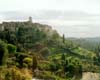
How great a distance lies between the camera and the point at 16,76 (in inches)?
1115

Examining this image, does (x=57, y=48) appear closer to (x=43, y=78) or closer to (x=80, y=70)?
(x=80, y=70)

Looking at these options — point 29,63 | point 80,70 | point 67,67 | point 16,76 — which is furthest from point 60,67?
point 16,76

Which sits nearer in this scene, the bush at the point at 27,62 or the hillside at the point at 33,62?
the hillside at the point at 33,62

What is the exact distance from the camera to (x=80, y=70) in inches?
2203

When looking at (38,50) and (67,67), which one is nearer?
(67,67)

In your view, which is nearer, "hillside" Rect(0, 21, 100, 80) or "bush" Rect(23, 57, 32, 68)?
"hillside" Rect(0, 21, 100, 80)

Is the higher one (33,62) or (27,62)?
(27,62)

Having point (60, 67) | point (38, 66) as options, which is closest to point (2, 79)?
point (38, 66)

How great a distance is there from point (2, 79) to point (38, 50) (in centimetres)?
4297

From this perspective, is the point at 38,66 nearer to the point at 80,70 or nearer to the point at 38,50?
the point at 80,70

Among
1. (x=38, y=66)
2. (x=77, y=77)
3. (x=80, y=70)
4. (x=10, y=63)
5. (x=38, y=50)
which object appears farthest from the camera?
(x=38, y=50)

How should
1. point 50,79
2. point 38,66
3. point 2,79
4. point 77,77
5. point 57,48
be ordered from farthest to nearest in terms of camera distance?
point 57,48 → point 77,77 → point 38,66 → point 50,79 → point 2,79

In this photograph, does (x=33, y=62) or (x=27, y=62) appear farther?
(x=33, y=62)

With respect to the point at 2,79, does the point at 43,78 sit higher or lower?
lower
